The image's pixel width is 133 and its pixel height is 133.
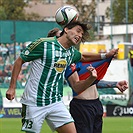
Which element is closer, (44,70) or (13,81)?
(13,81)

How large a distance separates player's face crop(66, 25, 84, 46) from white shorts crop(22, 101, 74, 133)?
841 mm

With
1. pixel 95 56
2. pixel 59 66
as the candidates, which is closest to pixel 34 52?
pixel 59 66

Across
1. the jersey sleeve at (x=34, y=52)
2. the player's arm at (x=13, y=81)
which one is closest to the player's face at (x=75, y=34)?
the jersey sleeve at (x=34, y=52)

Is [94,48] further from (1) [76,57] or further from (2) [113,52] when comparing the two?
(1) [76,57]

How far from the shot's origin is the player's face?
874cm

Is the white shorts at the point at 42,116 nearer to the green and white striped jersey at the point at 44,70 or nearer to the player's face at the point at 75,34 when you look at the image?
the green and white striped jersey at the point at 44,70

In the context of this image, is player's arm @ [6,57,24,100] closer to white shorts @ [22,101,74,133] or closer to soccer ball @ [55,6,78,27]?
white shorts @ [22,101,74,133]

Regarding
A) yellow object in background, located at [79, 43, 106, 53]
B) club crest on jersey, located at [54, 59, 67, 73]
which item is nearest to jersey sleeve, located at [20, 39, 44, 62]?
club crest on jersey, located at [54, 59, 67, 73]

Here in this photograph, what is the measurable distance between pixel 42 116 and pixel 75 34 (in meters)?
1.14

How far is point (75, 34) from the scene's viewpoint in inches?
344

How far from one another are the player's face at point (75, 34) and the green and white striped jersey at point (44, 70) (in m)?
0.17

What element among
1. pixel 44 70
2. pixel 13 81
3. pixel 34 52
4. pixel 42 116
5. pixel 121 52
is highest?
pixel 34 52

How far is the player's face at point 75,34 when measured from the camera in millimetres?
8742

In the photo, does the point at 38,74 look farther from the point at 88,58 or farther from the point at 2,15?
the point at 2,15
